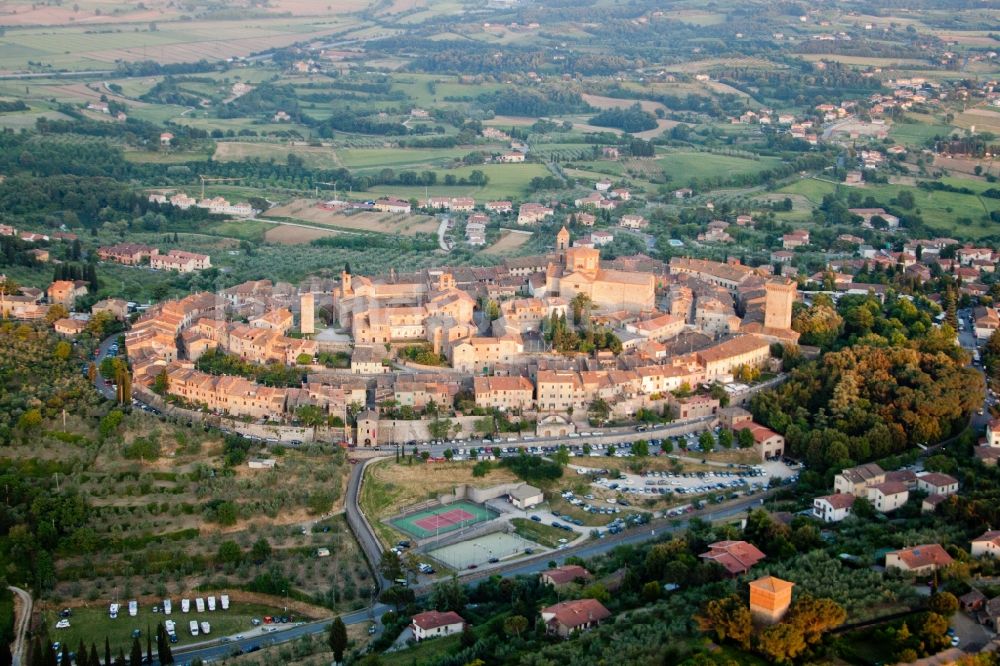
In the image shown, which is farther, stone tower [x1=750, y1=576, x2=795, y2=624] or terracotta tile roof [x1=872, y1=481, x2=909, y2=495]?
terracotta tile roof [x1=872, y1=481, x2=909, y2=495]

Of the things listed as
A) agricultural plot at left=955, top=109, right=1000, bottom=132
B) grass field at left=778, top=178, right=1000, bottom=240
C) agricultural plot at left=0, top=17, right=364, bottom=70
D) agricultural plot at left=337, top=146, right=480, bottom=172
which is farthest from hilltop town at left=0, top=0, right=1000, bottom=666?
agricultural plot at left=0, top=17, right=364, bottom=70

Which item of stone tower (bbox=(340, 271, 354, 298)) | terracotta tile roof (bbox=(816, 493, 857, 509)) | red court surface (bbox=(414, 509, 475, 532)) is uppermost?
stone tower (bbox=(340, 271, 354, 298))

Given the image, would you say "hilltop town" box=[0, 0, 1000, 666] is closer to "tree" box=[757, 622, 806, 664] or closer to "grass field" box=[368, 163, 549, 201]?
"tree" box=[757, 622, 806, 664]

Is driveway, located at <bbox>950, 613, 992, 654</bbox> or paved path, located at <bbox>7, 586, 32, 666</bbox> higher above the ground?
driveway, located at <bbox>950, 613, 992, 654</bbox>

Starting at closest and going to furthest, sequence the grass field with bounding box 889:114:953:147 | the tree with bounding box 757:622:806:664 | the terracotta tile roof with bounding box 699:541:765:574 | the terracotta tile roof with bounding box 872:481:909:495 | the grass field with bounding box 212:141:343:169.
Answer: the tree with bounding box 757:622:806:664 < the terracotta tile roof with bounding box 699:541:765:574 < the terracotta tile roof with bounding box 872:481:909:495 < the grass field with bounding box 212:141:343:169 < the grass field with bounding box 889:114:953:147

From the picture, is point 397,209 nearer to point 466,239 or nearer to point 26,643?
point 466,239

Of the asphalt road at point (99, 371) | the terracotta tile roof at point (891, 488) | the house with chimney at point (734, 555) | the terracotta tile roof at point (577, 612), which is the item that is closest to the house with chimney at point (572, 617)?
the terracotta tile roof at point (577, 612)

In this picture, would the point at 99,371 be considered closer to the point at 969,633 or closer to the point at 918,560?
the point at 918,560
